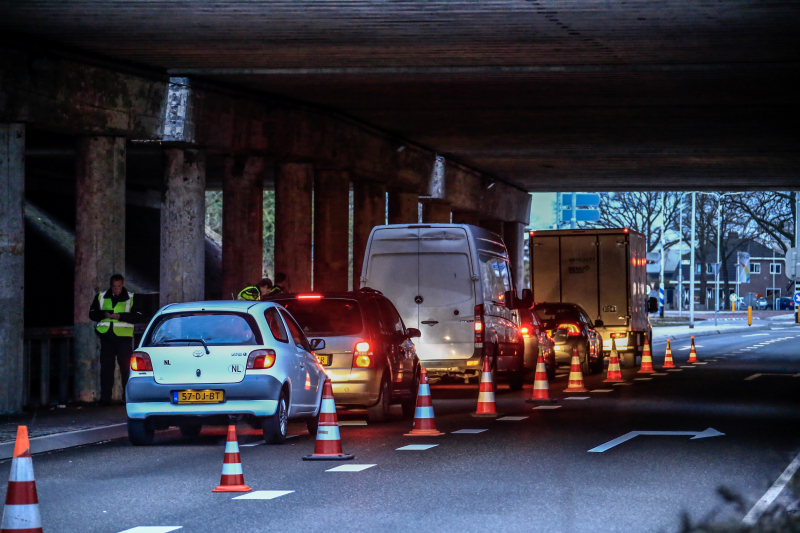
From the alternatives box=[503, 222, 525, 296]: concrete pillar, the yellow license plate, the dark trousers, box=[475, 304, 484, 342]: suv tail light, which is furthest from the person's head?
box=[503, 222, 525, 296]: concrete pillar

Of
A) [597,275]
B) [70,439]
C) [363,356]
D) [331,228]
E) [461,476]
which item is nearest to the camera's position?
[461,476]

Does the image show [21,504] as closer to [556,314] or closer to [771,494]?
[771,494]

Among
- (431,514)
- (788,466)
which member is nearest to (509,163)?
(788,466)

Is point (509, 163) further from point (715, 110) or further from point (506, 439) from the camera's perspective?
point (506, 439)

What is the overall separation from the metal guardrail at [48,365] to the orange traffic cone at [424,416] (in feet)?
20.0

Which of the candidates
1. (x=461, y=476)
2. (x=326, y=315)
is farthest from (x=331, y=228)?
(x=461, y=476)

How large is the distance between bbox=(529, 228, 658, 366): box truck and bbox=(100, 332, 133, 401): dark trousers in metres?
13.0

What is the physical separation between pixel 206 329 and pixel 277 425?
49.2 inches

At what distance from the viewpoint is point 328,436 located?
12.2 m

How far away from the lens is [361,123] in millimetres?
29547

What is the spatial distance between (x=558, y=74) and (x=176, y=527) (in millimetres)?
14809

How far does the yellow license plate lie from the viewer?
13398 mm

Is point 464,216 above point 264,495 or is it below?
above

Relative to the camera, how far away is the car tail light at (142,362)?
1357 cm
